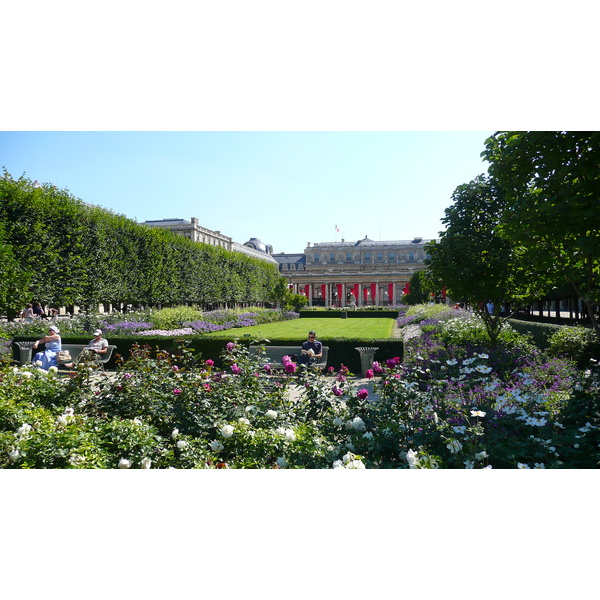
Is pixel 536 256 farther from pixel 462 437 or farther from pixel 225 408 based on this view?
pixel 225 408

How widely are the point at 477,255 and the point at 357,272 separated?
53.5 metres

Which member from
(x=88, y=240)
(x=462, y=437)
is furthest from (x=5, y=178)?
(x=462, y=437)

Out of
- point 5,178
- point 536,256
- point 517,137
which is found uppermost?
point 5,178

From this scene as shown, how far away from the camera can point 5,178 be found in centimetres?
1450

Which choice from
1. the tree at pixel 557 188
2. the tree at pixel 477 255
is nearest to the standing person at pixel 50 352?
the tree at pixel 477 255

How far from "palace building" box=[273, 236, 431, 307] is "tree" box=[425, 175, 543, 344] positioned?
4491cm

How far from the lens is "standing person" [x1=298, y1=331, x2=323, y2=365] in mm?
7734

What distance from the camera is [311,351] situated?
7.68 m

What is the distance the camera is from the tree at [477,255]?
7535mm

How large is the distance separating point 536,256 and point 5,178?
1616 centimetres

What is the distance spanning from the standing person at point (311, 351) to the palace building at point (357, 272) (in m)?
45.8

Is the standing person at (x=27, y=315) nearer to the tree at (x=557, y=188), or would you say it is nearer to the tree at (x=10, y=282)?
the tree at (x=10, y=282)

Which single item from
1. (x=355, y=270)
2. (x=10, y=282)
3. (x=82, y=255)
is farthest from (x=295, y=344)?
(x=355, y=270)
